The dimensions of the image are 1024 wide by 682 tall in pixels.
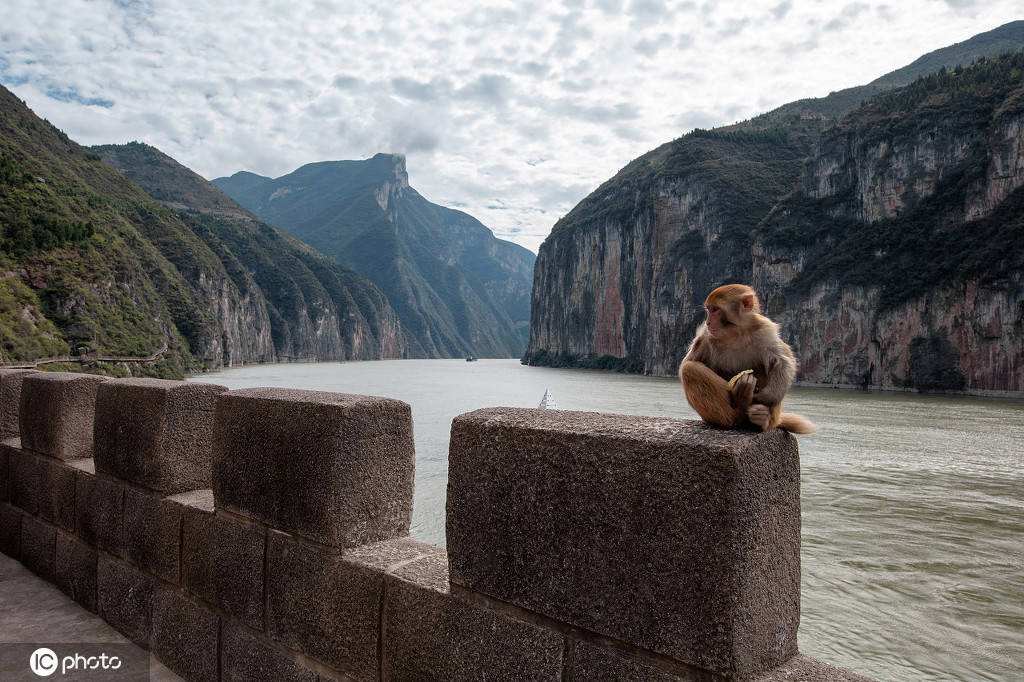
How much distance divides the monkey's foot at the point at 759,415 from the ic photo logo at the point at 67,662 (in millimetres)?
3087

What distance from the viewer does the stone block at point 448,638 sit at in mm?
1684

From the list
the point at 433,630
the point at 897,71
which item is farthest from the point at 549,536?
the point at 897,71

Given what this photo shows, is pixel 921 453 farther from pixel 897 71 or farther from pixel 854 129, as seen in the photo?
pixel 897 71

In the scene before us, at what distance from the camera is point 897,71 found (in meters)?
126

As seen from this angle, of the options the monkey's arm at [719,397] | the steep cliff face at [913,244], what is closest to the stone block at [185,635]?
the monkey's arm at [719,397]

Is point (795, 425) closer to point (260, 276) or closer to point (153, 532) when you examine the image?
point (153, 532)

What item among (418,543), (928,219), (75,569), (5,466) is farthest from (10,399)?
(928,219)

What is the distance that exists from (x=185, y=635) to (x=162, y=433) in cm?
94

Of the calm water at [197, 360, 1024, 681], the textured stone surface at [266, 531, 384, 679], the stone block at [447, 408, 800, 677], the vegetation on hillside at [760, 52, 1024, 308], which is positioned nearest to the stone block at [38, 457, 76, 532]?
the textured stone surface at [266, 531, 384, 679]

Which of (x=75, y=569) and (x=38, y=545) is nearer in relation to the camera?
(x=75, y=569)

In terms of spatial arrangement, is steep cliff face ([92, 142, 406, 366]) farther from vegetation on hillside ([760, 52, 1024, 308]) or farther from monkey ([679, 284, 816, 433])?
monkey ([679, 284, 816, 433])

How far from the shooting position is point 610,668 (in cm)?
151

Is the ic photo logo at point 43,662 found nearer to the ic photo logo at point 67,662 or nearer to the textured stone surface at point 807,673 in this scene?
the ic photo logo at point 67,662

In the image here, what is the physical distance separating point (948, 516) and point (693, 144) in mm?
107244
